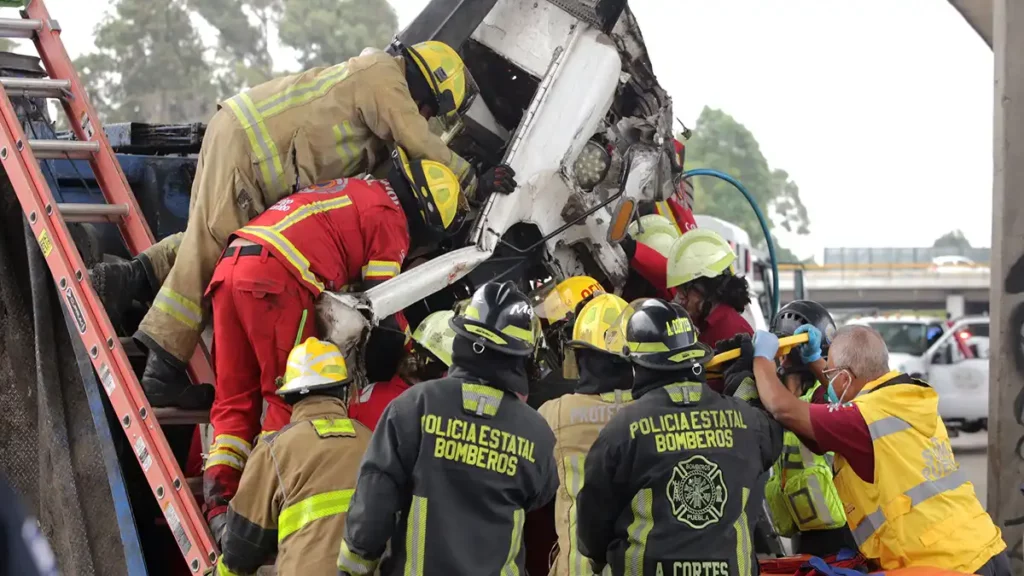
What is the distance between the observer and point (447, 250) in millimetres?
5547

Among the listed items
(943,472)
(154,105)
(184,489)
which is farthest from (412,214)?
(154,105)

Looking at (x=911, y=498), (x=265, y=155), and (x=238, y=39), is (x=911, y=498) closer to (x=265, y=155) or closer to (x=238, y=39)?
(x=265, y=155)

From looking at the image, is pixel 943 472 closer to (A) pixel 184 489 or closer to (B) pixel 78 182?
(A) pixel 184 489

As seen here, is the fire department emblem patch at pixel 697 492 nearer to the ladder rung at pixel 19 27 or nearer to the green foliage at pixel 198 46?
the ladder rung at pixel 19 27

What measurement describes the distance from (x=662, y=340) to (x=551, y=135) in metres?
1.97

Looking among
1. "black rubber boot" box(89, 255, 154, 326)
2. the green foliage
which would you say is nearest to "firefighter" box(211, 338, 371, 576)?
"black rubber boot" box(89, 255, 154, 326)

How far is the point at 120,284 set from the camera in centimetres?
489

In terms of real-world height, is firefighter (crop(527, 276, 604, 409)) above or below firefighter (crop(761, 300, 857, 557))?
above

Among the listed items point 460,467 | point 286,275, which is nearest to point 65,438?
point 286,275

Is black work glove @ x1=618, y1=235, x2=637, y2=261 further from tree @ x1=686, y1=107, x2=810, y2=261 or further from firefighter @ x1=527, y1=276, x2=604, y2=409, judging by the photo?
tree @ x1=686, y1=107, x2=810, y2=261

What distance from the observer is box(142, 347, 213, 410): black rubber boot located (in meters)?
4.79

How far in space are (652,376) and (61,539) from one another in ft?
8.49

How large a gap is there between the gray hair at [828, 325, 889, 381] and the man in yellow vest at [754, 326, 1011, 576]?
0.09 meters

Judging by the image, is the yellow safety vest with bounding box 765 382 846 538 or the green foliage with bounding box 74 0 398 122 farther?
the green foliage with bounding box 74 0 398 122
